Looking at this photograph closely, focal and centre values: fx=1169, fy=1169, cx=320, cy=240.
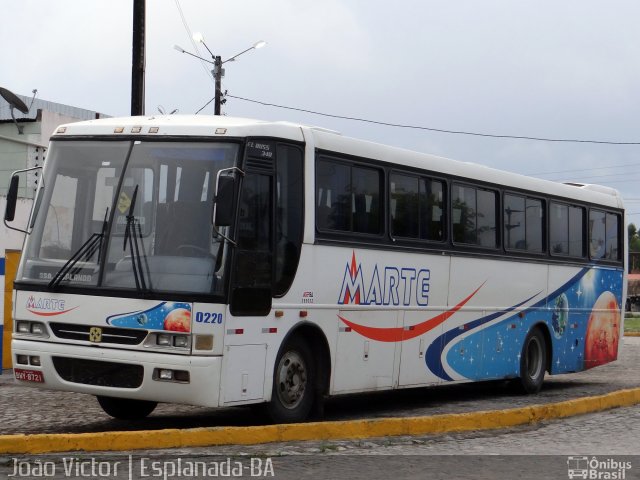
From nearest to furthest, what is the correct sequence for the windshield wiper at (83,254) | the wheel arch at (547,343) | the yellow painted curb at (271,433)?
1. the yellow painted curb at (271,433)
2. the windshield wiper at (83,254)
3. the wheel arch at (547,343)

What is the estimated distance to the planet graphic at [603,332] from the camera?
18891 millimetres

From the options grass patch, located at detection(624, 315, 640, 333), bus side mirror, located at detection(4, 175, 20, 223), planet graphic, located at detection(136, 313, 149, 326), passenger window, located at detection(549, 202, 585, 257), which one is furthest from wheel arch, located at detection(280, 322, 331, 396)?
grass patch, located at detection(624, 315, 640, 333)

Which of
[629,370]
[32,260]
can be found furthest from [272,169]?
[629,370]

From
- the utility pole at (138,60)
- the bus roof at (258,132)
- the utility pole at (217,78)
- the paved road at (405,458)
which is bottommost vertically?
the paved road at (405,458)

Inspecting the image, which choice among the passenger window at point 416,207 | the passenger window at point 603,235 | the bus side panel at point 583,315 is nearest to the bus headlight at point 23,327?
the passenger window at point 416,207

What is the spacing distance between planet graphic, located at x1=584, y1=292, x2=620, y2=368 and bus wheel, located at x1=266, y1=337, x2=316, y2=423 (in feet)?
26.5

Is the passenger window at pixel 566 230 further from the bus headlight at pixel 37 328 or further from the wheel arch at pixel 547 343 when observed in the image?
the bus headlight at pixel 37 328

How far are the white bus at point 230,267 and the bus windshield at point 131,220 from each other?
1cm

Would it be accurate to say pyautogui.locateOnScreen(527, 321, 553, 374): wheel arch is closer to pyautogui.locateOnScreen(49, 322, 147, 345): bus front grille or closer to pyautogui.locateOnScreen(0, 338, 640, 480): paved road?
pyautogui.locateOnScreen(0, 338, 640, 480): paved road

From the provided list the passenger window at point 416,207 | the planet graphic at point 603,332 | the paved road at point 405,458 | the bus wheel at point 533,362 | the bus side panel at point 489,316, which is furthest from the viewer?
the planet graphic at point 603,332

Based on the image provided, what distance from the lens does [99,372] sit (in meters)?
10.7

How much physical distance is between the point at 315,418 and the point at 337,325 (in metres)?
1.02

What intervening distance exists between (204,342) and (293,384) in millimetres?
1583

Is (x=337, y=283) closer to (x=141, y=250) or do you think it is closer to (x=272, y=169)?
(x=272, y=169)
